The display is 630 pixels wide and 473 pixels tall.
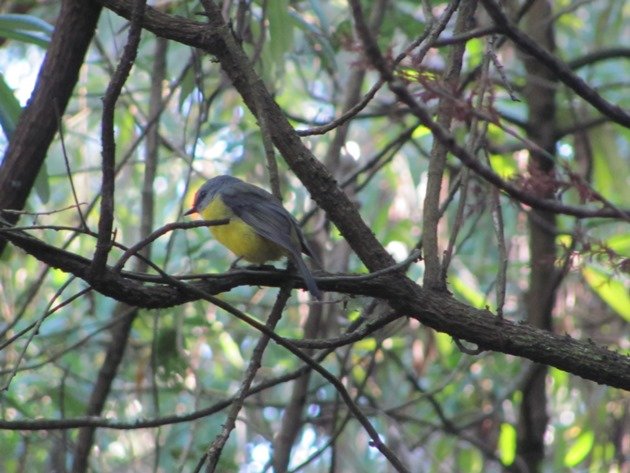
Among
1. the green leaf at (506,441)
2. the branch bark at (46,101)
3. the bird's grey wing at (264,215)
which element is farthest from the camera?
the green leaf at (506,441)

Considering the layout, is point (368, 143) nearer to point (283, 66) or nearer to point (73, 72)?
point (283, 66)

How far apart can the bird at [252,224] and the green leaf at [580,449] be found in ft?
8.83

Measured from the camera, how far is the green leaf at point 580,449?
17.5 ft

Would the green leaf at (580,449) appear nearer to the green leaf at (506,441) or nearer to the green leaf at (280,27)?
the green leaf at (506,441)

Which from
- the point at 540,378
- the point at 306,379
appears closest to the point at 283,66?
the point at 306,379

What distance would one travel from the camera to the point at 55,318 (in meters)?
5.53

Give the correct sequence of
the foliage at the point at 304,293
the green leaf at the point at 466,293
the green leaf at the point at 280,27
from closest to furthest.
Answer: the green leaf at the point at 280,27, the foliage at the point at 304,293, the green leaf at the point at 466,293

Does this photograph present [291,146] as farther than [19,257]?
No

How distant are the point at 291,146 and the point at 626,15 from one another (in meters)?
6.47

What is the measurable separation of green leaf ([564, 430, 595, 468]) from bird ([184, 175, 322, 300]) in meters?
2.69

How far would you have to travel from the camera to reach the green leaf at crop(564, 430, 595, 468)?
211 inches

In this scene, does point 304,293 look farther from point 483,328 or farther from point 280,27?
point 483,328

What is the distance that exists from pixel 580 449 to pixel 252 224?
9.70 ft

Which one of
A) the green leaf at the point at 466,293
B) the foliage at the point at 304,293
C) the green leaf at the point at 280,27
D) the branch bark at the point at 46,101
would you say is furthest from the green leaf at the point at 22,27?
the green leaf at the point at 466,293
